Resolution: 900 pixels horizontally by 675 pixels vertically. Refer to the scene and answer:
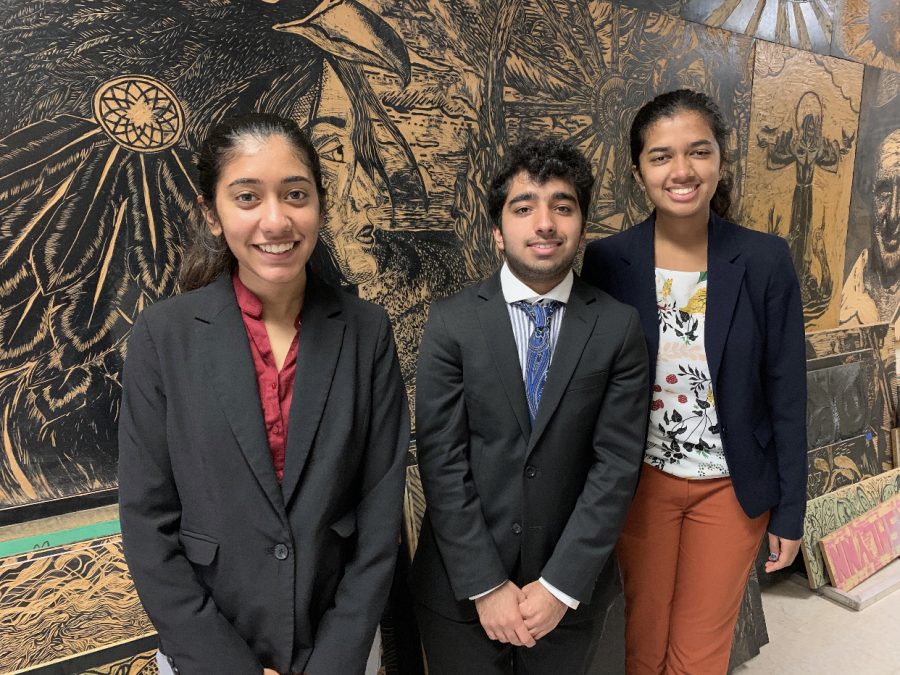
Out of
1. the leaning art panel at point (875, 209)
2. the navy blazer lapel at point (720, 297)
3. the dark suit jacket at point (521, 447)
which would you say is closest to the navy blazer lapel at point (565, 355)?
the dark suit jacket at point (521, 447)

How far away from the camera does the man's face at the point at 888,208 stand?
11.5 feet

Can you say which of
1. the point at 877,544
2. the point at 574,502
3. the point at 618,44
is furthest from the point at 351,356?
the point at 877,544

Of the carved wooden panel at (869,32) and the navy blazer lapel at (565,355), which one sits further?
the carved wooden panel at (869,32)

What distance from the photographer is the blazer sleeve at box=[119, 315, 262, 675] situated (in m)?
1.10

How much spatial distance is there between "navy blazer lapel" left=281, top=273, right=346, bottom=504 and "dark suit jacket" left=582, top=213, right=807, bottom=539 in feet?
2.91

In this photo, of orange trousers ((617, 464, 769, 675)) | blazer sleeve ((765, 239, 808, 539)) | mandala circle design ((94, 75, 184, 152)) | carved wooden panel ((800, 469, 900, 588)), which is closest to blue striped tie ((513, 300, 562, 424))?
orange trousers ((617, 464, 769, 675))

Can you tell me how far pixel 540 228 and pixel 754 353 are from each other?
2.43 ft

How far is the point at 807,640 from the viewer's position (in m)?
2.65

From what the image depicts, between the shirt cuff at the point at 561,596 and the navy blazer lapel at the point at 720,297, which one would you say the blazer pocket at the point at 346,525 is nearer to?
the shirt cuff at the point at 561,596

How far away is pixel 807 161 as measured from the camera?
3.08m

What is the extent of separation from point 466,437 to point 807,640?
2.30 metres

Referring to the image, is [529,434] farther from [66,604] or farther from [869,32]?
[869,32]

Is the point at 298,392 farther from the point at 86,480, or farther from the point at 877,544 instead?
the point at 877,544

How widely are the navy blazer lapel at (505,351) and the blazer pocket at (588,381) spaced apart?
0.12 meters
